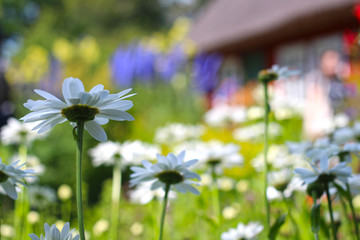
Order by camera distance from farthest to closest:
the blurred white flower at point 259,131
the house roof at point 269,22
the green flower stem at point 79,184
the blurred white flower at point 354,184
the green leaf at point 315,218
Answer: the house roof at point 269,22 → the blurred white flower at point 259,131 → the blurred white flower at point 354,184 → the green leaf at point 315,218 → the green flower stem at point 79,184

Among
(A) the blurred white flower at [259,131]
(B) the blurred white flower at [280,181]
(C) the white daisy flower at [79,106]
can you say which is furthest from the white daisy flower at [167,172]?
(A) the blurred white flower at [259,131]

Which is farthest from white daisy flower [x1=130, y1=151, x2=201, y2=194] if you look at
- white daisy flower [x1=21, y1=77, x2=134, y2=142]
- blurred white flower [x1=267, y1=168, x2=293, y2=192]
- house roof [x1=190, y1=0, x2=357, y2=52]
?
house roof [x1=190, y1=0, x2=357, y2=52]

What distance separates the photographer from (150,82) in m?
7.34

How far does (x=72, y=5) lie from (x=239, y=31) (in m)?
17.4

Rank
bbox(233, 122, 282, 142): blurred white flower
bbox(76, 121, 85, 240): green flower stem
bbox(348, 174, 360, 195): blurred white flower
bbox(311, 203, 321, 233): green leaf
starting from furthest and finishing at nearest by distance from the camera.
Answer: bbox(233, 122, 282, 142): blurred white flower < bbox(348, 174, 360, 195): blurred white flower < bbox(311, 203, 321, 233): green leaf < bbox(76, 121, 85, 240): green flower stem

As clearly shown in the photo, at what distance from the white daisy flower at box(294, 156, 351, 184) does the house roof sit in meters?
4.59

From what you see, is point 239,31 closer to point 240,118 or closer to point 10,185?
point 240,118

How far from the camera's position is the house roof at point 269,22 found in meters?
5.70

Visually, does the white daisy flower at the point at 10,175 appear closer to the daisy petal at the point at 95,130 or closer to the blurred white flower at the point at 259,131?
the daisy petal at the point at 95,130

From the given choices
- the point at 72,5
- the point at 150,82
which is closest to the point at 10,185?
the point at 150,82

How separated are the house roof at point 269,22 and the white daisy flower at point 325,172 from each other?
459 cm

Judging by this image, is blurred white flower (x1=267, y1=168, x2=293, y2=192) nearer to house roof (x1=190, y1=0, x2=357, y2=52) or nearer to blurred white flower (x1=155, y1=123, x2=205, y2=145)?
blurred white flower (x1=155, y1=123, x2=205, y2=145)

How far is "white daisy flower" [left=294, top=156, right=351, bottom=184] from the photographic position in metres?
0.73

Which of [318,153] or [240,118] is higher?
[240,118]
